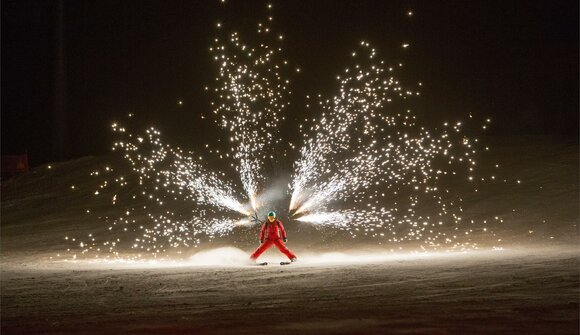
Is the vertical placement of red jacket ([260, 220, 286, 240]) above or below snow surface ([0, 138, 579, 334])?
above

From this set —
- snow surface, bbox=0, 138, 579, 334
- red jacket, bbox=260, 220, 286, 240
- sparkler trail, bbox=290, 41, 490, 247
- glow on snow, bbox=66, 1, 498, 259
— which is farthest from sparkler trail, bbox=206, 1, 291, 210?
snow surface, bbox=0, 138, 579, 334

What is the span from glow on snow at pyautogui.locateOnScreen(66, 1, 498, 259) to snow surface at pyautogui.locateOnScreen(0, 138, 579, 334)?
118 centimetres

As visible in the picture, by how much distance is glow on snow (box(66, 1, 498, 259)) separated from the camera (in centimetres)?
1966

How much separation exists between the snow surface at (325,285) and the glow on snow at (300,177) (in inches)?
46.6

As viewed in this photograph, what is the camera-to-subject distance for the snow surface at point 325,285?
29.5 feet

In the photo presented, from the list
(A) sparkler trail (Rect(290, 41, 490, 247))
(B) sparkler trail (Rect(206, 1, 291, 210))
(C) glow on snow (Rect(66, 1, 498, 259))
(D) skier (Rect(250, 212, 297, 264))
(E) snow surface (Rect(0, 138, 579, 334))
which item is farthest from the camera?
(A) sparkler trail (Rect(290, 41, 490, 247))

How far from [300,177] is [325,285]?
9.84m

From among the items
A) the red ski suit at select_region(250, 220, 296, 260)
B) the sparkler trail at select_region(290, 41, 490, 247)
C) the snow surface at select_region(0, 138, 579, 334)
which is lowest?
the snow surface at select_region(0, 138, 579, 334)

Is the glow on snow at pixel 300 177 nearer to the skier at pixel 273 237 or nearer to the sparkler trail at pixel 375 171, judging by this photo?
the sparkler trail at pixel 375 171

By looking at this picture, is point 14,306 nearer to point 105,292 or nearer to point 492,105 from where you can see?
point 105,292

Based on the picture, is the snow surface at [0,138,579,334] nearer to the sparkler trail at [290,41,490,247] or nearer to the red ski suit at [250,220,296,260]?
the red ski suit at [250,220,296,260]

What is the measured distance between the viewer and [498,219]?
2203cm

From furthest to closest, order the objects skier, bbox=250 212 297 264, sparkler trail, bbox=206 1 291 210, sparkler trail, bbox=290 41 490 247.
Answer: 1. sparkler trail, bbox=290 41 490 247
2. sparkler trail, bbox=206 1 291 210
3. skier, bbox=250 212 297 264

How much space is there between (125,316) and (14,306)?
2.27 meters
